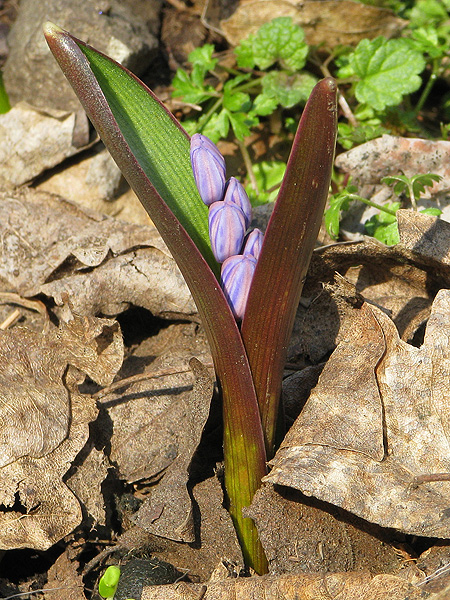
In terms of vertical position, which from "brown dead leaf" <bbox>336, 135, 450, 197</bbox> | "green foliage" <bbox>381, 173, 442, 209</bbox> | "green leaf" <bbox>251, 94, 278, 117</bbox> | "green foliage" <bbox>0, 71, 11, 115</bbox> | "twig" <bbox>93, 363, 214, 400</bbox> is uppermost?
"green foliage" <bbox>0, 71, 11, 115</bbox>

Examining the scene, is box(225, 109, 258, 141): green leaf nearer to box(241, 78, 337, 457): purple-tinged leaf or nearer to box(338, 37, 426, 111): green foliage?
box(338, 37, 426, 111): green foliage

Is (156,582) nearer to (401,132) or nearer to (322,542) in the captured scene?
(322,542)

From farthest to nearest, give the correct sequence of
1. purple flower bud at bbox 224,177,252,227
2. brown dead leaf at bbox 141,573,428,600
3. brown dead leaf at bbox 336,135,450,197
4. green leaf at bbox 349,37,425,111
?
1. green leaf at bbox 349,37,425,111
2. brown dead leaf at bbox 336,135,450,197
3. purple flower bud at bbox 224,177,252,227
4. brown dead leaf at bbox 141,573,428,600

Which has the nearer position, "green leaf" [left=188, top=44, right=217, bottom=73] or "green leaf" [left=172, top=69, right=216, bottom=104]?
"green leaf" [left=172, top=69, right=216, bottom=104]

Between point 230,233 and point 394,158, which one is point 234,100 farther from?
point 230,233

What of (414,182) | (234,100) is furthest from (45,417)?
(234,100)

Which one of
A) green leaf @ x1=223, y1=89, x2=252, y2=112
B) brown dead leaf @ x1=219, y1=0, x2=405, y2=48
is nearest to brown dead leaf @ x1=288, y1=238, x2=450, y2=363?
green leaf @ x1=223, y1=89, x2=252, y2=112

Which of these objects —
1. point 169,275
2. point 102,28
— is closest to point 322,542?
point 169,275

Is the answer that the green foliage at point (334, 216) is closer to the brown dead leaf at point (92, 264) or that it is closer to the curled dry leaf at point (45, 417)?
the brown dead leaf at point (92, 264)
